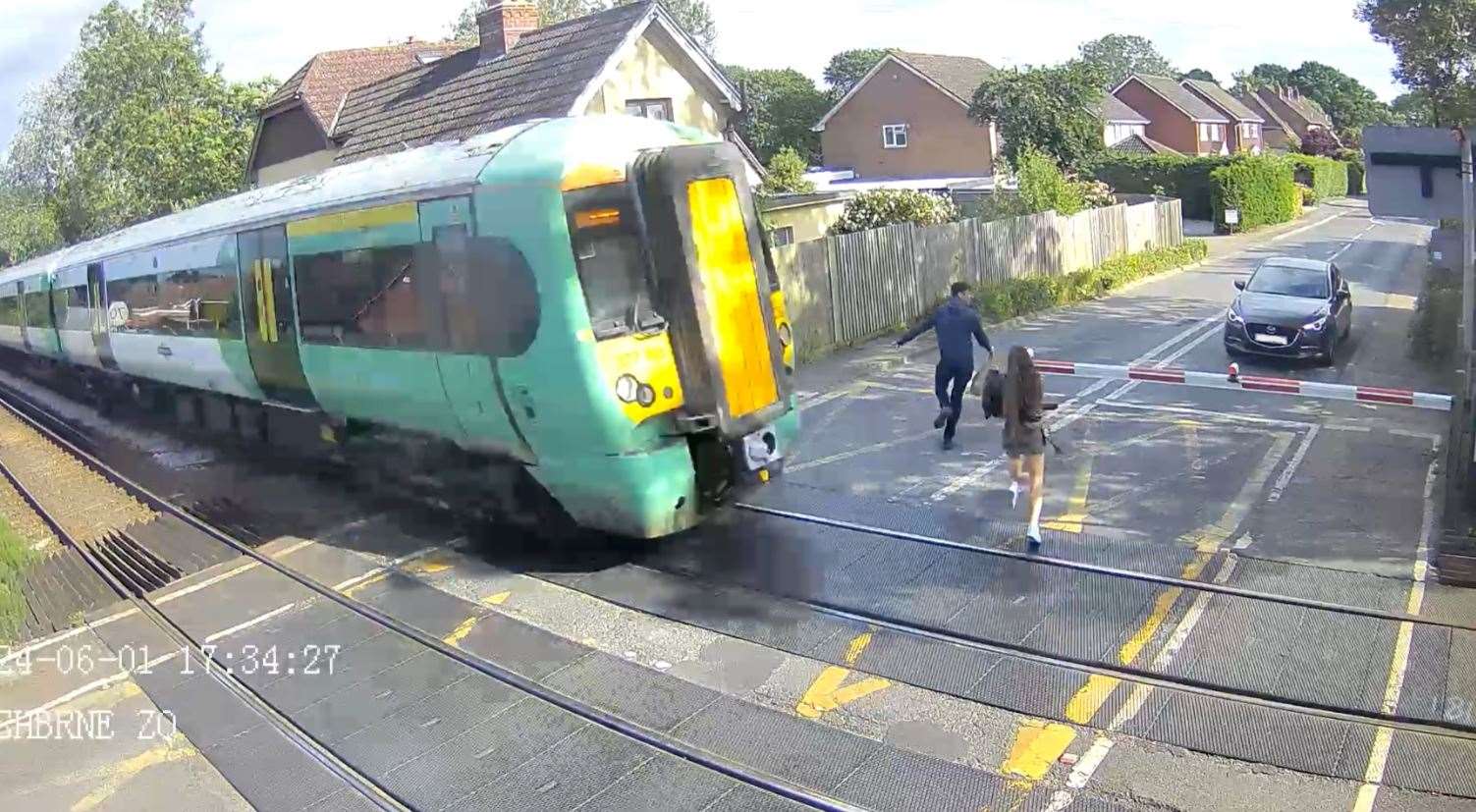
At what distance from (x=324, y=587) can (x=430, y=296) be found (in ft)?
7.77

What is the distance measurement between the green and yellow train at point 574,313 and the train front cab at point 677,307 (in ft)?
0.04

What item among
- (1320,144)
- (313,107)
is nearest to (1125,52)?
(1320,144)

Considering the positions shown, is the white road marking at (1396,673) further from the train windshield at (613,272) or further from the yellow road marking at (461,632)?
the yellow road marking at (461,632)

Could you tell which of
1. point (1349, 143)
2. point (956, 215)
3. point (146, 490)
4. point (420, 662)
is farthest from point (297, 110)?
point (1349, 143)

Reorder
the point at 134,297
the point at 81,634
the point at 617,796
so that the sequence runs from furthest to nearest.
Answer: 1. the point at 134,297
2. the point at 81,634
3. the point at 617,796

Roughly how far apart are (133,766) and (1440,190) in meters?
11.0

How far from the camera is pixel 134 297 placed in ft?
52.0

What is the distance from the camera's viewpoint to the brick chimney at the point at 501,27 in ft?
79.8

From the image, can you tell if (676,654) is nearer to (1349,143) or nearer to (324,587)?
(324,587)

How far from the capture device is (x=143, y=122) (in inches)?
1537

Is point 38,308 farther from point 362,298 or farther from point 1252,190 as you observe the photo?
point 1252,190

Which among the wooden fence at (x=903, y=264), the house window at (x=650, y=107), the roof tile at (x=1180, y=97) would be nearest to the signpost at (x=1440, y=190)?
the wooden fence at (x=903, y=264)

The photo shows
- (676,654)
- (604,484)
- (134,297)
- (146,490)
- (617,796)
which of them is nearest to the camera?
(617,796)

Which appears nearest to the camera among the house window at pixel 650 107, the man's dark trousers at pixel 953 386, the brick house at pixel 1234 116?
the man's dark trousers at pixel 953 386
